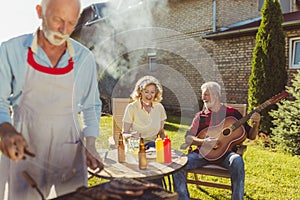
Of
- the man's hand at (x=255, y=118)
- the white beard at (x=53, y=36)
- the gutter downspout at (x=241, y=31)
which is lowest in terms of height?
the man's hand at (x=255, y=118)

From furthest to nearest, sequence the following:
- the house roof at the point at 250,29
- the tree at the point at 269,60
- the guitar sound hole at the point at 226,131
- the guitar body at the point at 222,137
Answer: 1. the house roof at the point at 250,29
2. the tree at the point at 269,60
3. the guitar sound hole at the point at 226,131
4. the guitar body at the point at 222,137

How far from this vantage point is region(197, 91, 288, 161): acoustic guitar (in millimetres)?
3508

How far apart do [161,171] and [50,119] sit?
1.17 m

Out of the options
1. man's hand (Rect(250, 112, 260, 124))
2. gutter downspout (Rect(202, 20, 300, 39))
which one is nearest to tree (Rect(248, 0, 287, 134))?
gutter downspout (Rect(202, 20, 300, 39))

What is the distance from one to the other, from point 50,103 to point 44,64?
7.2 inches

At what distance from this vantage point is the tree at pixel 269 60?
7.10m

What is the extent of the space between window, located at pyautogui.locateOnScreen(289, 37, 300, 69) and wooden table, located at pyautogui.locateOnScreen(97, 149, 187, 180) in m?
6.46

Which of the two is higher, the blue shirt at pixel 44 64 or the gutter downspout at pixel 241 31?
the gutter downspout at pixel 241 31

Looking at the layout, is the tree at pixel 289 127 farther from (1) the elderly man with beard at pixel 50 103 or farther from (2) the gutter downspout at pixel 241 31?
(1) the elderly man with beard at pixel 50 103

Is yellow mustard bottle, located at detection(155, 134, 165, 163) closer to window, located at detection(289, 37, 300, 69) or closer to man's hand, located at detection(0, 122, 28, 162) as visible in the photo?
man's hand, located at detection(0, 122, 28, 162)

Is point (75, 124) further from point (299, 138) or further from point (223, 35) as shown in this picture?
point (223, 35)

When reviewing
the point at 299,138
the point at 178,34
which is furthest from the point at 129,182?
the point at 178,34

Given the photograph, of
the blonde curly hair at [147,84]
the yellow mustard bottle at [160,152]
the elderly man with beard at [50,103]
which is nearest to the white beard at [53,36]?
the elderly man with beard at [50,103]

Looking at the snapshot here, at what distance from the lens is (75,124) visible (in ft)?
5.35
